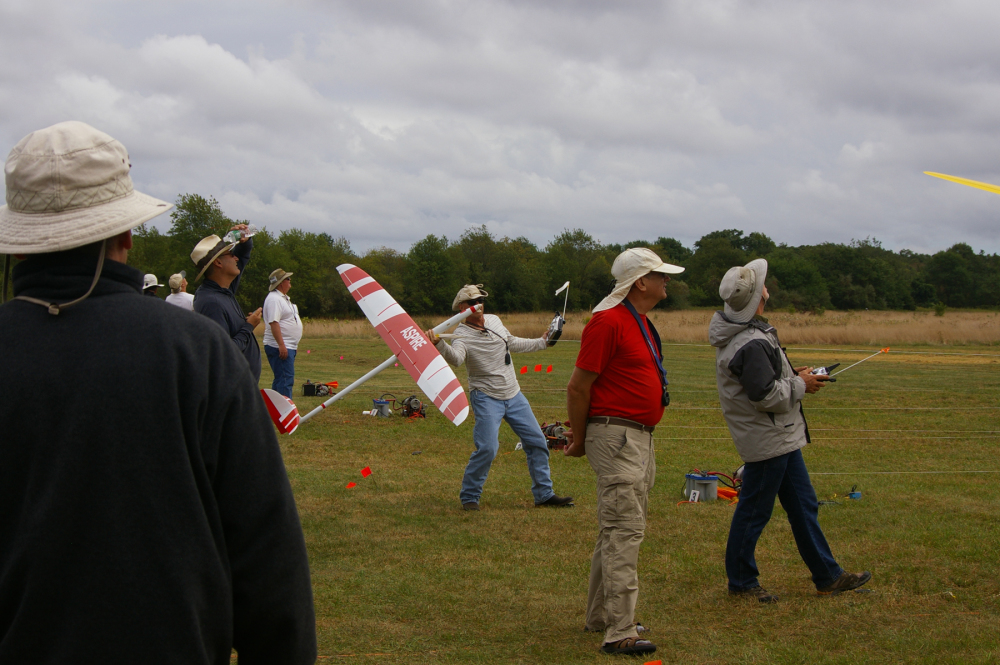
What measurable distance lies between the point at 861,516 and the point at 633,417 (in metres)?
3.90

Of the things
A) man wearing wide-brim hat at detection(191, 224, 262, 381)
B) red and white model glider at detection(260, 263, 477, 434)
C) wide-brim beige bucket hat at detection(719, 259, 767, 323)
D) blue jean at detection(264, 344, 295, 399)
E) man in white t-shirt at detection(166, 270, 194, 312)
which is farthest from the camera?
blue jean at detection(264, 344, 295, 399)

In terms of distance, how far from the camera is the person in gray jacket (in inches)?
192

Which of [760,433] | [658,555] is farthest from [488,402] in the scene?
[760,433]

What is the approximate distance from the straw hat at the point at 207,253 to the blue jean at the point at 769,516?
146 inches

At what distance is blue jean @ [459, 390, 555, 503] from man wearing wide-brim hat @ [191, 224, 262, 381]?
2786 mm

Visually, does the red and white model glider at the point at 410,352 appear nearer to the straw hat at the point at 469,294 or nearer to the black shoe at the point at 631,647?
the straw hat at the point at 469,294

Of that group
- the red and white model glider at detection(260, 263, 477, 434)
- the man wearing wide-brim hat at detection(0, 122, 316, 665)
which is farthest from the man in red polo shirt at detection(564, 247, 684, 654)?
the man wearing wide-brim hat at detection(0, 122, 316, 665)

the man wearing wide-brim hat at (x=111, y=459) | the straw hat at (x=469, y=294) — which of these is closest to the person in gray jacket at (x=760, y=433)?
the straw hat at (x=469, y=294)

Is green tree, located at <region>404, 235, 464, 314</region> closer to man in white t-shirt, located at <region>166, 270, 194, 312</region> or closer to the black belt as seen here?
man in white t-shirt, located at <region>166, 270, 194, 312</region>

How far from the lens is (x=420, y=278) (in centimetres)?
5238

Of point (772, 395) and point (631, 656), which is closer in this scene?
point (631, 656)

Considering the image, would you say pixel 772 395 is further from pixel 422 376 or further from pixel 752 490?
pixel 422 376

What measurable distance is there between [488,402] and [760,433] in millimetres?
3055

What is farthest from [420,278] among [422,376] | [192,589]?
[192,589]
